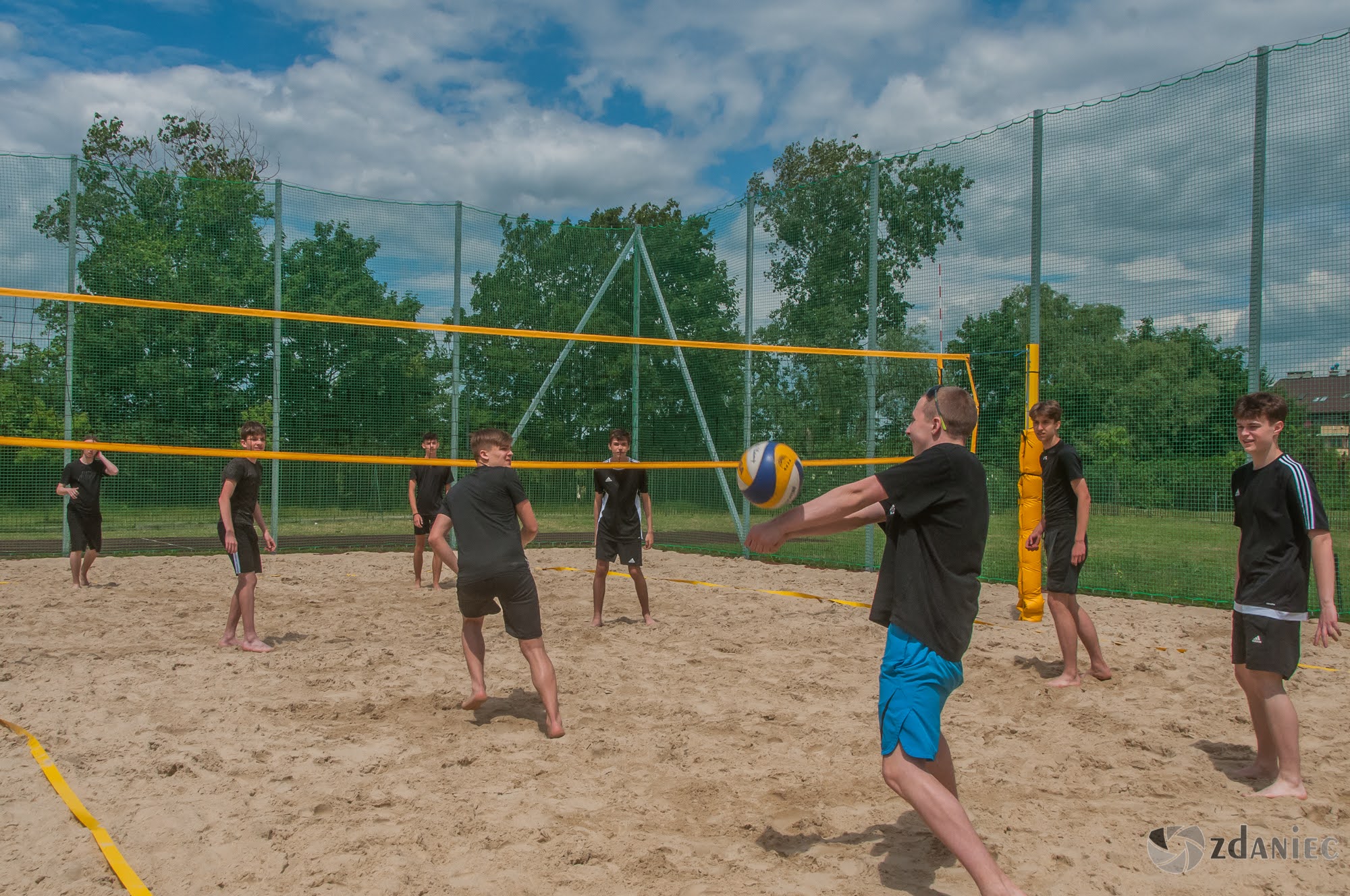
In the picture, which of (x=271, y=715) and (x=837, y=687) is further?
(x=837, y=687)

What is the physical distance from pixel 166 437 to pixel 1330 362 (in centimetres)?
1158

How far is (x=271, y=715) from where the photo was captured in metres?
4.66

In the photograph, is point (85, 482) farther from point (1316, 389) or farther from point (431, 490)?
point (1316, 389)

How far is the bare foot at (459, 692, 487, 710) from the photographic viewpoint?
4703 millimetres

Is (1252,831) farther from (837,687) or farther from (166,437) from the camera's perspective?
(166,437)

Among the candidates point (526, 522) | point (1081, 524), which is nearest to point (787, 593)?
point (1081, 524)

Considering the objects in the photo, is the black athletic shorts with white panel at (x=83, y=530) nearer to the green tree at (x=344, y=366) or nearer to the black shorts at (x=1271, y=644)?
the green tree at (x=344, y=366)

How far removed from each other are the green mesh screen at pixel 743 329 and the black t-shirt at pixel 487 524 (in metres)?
5.71

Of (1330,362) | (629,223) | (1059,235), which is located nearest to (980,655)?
(1330,362)

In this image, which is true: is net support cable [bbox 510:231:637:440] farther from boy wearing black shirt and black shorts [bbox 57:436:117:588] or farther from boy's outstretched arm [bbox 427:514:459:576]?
boy's outstretched arm [bbox 427:514:459:576]

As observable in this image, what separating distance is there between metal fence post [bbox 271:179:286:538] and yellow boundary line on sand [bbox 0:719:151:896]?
7.38 m

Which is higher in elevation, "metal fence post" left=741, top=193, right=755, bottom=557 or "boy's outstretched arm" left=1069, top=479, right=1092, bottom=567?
"metal fence post" left=741, top=193, right=755, bottom=557
